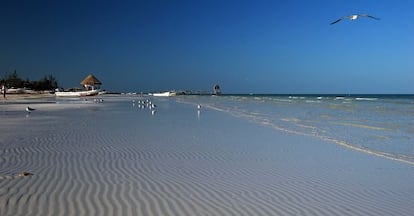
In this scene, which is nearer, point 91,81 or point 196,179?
point 196,179

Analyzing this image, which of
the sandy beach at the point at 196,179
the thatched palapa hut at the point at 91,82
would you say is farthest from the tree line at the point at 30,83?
the sandy beach at the point at 196,179

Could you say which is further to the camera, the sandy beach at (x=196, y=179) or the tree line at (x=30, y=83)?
the tree line at (x=30, y=83)

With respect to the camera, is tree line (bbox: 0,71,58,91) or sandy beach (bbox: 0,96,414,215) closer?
sandy beach (bbox: 0,96,414,215)

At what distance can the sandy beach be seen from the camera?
5.81m

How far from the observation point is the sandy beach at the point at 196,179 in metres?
5.81

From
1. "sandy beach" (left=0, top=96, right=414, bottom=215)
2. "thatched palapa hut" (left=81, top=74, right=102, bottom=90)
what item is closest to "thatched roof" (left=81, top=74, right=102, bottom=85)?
"thatched palapa hut" (left=81, top=74, right=102, bottom=90)

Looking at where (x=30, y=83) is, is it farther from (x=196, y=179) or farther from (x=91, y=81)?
(x=196, y=179)

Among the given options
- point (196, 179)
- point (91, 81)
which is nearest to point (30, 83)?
point (91, 81)

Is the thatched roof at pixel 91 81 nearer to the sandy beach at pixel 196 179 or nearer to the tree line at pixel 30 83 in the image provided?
the tree line at pixel 30 83

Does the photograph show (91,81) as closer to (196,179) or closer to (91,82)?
(91,82)

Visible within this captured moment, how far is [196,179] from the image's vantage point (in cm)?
776

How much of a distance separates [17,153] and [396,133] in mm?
15067

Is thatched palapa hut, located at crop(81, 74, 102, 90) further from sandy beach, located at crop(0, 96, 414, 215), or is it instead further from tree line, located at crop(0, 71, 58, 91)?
sandy beach, located at crop(0, 96, 414, 215)

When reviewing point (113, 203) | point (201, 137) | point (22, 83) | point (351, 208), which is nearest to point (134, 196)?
point (113, 203)
